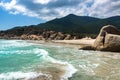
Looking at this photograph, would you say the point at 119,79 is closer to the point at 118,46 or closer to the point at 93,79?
the point at 93,79

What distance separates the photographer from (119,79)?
12914 millimetres

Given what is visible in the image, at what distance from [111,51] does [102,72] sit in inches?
579

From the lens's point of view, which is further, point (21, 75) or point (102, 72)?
point (102, 72)

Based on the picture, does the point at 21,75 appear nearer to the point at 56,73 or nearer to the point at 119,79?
the point at 56,73

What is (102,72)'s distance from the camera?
49.5 feet

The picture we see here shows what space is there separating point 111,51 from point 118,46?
123cm

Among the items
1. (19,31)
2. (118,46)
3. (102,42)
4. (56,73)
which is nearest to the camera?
(56,73)

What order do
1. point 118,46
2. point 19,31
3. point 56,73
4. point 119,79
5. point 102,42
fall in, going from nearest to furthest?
point 119,79
point 56,73
point 118,46
point 102,42
point 19,31

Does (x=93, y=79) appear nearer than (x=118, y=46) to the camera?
Yes

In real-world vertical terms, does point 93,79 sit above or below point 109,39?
below

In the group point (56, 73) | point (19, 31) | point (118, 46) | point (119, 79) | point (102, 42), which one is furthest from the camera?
point (19, 31)

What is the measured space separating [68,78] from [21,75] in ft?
9.87

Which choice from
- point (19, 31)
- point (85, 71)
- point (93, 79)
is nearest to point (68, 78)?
point (93, 79)

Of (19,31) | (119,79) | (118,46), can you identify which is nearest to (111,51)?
(118,46)
